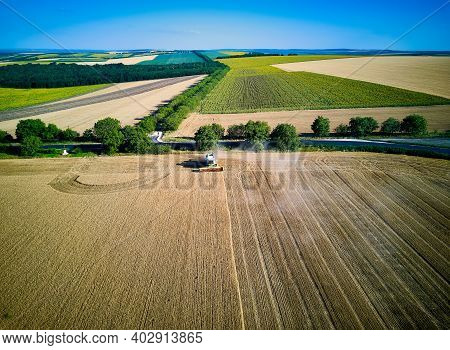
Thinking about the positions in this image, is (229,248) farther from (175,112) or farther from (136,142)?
(175,112)

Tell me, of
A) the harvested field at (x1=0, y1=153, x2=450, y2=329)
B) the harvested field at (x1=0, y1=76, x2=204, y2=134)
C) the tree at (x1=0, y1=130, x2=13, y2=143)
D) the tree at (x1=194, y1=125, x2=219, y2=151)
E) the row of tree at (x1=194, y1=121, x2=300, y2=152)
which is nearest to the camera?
the harvested field at (x1=0, y1=153, x2=450, y2=329)

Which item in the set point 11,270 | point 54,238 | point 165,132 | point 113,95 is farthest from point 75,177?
point 113,95

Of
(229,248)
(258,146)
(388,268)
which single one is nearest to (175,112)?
(258,146)

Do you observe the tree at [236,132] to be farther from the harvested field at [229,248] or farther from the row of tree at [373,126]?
the harvested field at [229,248]

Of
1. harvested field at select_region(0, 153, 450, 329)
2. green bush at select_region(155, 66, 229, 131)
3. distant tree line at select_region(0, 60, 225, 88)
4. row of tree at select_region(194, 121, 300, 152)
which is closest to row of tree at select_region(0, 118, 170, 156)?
row of tree at select_region(194, 121, 300, 152)

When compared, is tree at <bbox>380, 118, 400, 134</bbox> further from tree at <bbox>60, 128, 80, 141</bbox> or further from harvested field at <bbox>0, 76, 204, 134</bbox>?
tree at <bbox>60, 128, 80, 141</bbox>

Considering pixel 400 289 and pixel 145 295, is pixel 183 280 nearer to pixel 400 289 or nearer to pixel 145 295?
pixel 145 295

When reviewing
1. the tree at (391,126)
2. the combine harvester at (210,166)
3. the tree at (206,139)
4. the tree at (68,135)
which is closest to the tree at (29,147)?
the tree at (68,135)
